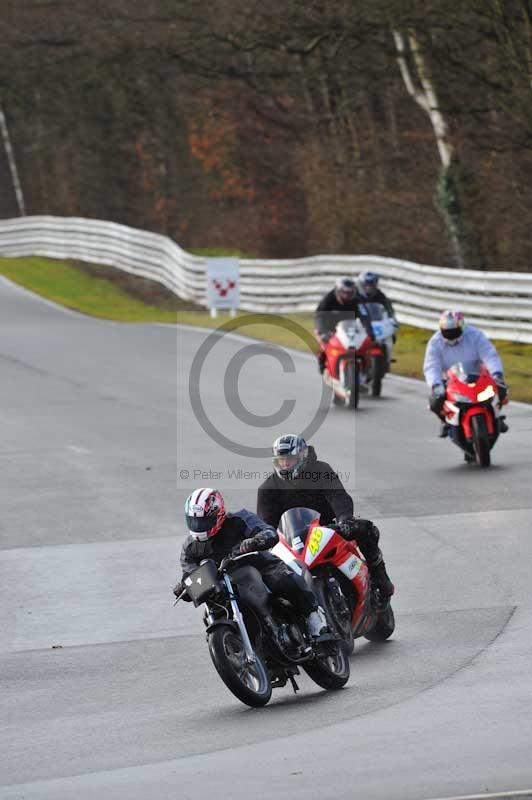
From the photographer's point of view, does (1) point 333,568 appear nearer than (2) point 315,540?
No

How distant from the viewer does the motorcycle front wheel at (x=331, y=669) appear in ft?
31.0

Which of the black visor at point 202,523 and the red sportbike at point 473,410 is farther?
the red sportbike at point 473,410

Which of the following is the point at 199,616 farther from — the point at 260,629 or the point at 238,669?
the point at 238,669

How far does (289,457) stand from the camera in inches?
416

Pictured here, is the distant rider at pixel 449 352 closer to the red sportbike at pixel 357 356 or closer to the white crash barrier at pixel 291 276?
the red sportbike at pixel 357 356

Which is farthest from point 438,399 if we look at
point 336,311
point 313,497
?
point 313,497

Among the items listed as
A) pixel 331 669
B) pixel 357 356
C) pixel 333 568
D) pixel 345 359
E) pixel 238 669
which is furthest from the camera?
pixel 357 356

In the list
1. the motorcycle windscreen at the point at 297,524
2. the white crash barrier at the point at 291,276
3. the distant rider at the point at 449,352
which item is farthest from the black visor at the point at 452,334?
the white crash barrier at the point at 291,276

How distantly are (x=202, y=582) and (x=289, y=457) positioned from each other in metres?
1.48

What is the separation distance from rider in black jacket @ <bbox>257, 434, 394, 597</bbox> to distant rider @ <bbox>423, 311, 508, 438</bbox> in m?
6.43

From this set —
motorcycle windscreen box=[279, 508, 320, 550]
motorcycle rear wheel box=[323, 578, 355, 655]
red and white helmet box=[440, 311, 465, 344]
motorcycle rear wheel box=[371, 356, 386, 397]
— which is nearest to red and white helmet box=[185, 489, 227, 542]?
motorcycle windscreen box=[279, 508, 320, 550]

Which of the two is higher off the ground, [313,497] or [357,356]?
[357,356]

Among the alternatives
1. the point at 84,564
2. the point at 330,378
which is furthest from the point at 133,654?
the point at 330,378

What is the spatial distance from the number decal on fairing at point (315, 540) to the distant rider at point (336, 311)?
1177 cm
